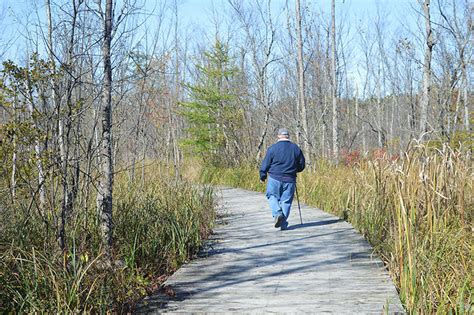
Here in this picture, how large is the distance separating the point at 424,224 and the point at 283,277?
1.51m

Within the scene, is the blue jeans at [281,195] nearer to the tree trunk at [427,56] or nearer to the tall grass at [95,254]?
the tall grass at [95,254]

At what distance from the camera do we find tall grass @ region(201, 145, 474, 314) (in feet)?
12.9

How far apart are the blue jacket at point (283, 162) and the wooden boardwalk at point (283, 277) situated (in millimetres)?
845

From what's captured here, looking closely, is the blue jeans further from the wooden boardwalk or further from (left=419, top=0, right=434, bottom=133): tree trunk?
(left=419, top=0, right=434, bottom=133): tree trunk

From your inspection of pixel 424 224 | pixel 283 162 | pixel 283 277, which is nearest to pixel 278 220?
pixel 283 162

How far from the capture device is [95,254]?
5.12 metres

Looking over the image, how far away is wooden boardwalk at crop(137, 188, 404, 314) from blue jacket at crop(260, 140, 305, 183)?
845 millimetres

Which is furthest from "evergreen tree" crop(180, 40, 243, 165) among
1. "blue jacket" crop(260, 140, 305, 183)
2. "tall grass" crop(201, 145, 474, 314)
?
"tall grass" crop(201, 145, 474, 314)

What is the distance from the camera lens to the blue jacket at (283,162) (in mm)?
8086

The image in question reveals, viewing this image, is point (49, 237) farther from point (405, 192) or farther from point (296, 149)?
point (296, 149)

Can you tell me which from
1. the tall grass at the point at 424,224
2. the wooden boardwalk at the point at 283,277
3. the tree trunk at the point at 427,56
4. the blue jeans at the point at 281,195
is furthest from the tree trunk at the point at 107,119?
the tree trunk at the point at 427,56

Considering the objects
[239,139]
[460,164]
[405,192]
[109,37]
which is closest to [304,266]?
[405,192]

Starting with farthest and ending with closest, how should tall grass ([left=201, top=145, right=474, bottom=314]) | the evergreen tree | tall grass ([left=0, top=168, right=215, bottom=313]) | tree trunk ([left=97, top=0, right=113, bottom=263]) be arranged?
the evergreen tree → tree trunk ([left=97, top=0, right=113, bottom=263]) → tall grass ([left=201, top=145, right=474, bottom=314]) → tall grass ([left=0, top=168, right=215, bottom=313])

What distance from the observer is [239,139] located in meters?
20.0
